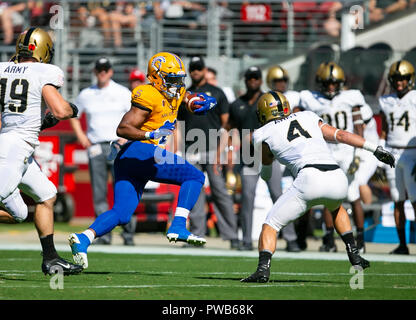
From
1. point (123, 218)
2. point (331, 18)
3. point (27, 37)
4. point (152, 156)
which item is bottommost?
point (123, 218)

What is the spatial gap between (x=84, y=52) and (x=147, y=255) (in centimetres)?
847

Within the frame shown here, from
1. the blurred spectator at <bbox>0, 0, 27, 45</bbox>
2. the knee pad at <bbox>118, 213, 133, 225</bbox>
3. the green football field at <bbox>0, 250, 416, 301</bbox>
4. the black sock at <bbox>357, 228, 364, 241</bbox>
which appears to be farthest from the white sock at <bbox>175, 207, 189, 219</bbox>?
the blurred spectator at <bbox>0, 0, 27, 45</bbox>

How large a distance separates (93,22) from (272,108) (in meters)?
11.9

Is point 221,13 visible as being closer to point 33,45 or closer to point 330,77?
point 330,77

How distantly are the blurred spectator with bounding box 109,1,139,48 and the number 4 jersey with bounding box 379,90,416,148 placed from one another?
28.3ft

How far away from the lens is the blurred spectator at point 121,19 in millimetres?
19203

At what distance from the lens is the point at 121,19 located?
63.8ft

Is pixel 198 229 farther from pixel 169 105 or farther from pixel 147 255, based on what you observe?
pixel 169 105

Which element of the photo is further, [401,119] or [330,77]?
[330,77]

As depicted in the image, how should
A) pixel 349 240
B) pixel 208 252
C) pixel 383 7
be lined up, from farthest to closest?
pixel 383 7 < pixel 208 252 < pixel 349 240

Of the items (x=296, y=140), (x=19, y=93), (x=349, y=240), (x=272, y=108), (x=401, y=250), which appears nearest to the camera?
(x=19, y=93)

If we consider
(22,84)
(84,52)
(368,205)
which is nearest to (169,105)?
(22,84)

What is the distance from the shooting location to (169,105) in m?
8.29

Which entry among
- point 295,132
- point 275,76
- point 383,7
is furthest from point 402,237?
point 383,7
